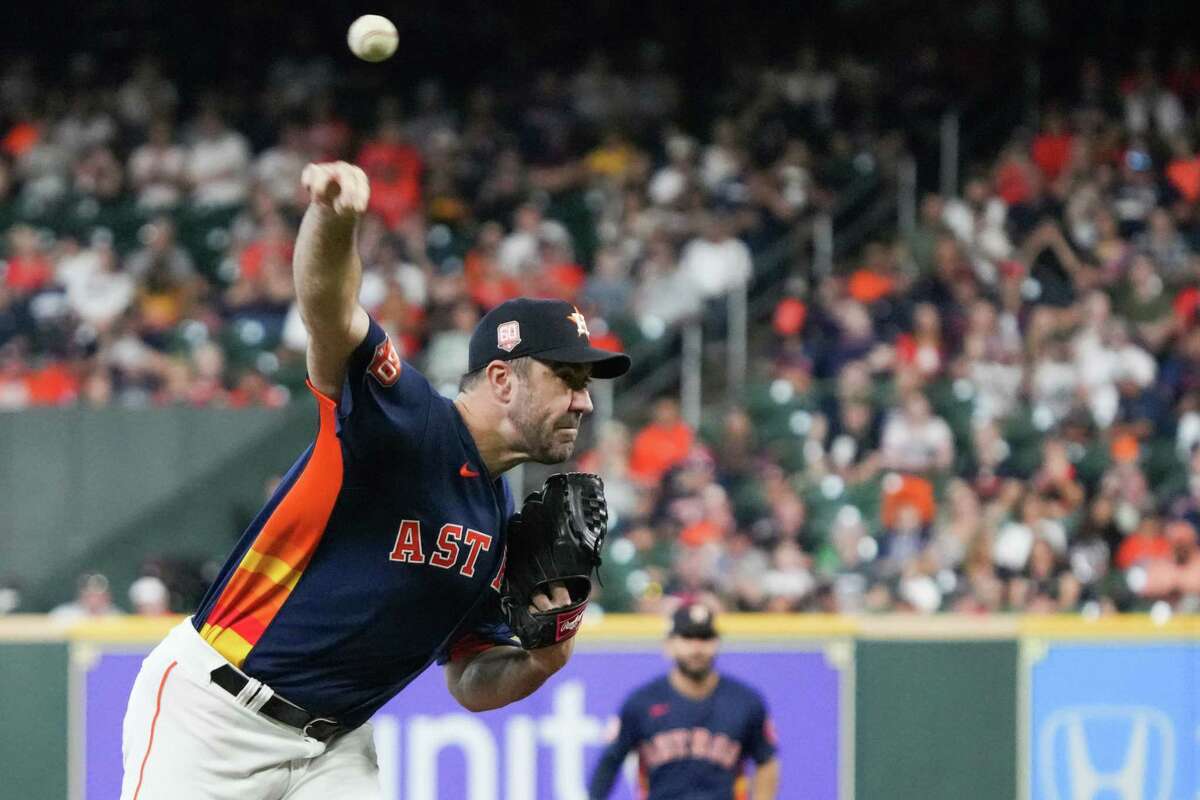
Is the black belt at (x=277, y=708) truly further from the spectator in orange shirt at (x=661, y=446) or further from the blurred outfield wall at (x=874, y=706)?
the spectator in orange shirt at (x=661, y=446)

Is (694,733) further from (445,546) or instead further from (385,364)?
(385,364)

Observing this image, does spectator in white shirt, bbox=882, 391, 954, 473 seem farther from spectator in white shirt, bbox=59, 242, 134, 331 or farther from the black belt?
the black belt

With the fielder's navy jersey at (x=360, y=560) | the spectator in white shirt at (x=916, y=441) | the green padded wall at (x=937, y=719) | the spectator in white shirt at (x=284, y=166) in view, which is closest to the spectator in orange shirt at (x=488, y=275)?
the spectator in white shirt at (x=284, y=166)

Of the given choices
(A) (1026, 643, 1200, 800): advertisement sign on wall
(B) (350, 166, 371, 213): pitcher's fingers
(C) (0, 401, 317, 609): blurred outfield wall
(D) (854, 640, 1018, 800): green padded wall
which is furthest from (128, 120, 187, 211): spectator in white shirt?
(B) (350, 166, 371, 213): pitcher's fingers

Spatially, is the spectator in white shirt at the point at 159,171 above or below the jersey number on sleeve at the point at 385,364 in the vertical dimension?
above

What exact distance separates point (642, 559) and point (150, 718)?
6.54 meters

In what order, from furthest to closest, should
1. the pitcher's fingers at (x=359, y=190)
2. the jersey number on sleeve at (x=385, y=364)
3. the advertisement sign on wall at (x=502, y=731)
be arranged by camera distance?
1. the advertisement sign on wall at (x=502, y=731)
2. the jersey number on sleeve at (x=385, y=364)
3. the pitcher's fingers at (x=359, y=190)

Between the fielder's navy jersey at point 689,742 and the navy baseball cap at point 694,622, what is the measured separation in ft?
0.76

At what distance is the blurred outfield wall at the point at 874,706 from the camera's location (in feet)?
24.6

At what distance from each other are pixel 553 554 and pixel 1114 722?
14.7ft

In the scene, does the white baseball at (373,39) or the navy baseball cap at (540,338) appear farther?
the navy baseball cap at (540,338)

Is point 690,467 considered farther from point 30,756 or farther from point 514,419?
point 514,419

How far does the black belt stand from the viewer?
3777 millimetres

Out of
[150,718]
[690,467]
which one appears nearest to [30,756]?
[150,718]
